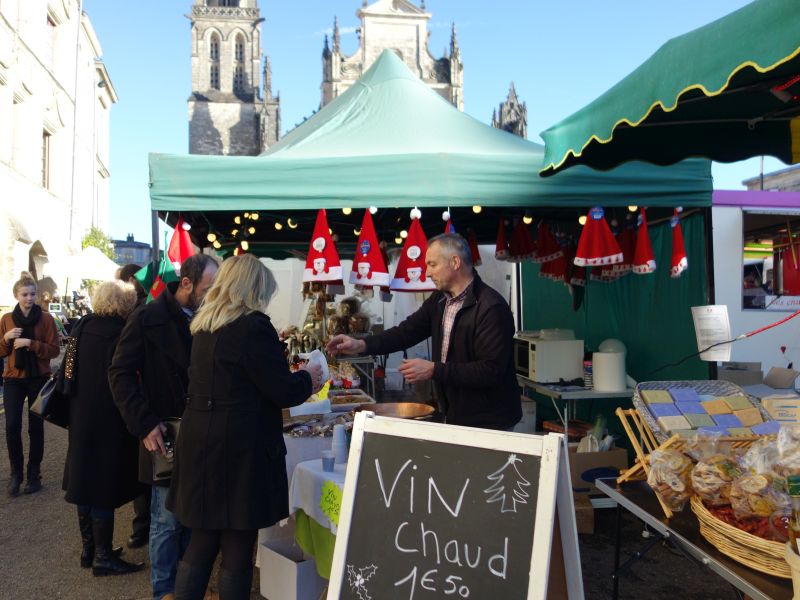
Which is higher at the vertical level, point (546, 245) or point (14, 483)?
point (546, 245)

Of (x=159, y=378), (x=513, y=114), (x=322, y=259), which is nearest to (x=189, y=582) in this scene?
(x=159, y=378)

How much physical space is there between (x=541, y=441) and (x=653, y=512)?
721mm

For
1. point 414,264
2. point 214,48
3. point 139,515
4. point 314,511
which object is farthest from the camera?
point 214,48

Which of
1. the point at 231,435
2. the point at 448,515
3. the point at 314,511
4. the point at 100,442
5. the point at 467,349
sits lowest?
the point at 314,511

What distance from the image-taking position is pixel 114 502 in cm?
321

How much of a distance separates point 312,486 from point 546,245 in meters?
3.50

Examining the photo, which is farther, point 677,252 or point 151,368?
point 677,252

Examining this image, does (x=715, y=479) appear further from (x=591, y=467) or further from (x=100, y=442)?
(x=100, y=442)

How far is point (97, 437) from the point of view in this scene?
128 inches

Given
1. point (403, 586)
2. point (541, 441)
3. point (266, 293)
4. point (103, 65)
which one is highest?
point (103, 65)

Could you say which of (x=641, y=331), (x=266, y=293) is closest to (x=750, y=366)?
(x=641, y=331)

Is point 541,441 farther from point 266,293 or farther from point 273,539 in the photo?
point 273,539

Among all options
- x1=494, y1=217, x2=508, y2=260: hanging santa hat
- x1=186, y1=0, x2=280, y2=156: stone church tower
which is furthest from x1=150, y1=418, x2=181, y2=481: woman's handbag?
x1=186, y1=0, x2=280, y2=156: stone church tower

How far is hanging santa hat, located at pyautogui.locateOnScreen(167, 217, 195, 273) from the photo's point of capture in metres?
4.21
